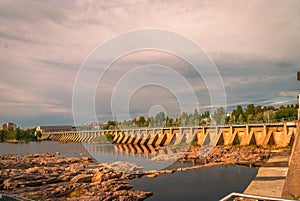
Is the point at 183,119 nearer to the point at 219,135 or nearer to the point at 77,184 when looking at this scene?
the point at 219,135

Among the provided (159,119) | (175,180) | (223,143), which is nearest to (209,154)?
(223,143)

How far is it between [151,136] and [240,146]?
26558 millimetres

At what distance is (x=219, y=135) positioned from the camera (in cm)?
4709

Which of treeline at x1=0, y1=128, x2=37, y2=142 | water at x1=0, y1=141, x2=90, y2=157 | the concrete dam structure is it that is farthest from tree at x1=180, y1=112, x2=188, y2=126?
treeline at x1=0, y1=128, x2=37, y2=142

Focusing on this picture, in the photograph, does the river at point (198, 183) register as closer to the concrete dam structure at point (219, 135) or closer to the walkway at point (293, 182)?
the walkway at point (293, 182)

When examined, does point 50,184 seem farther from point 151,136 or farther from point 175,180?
point 151,136

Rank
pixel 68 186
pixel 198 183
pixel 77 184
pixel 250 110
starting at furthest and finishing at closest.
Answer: pixel 250 110 < pixel 198 183 < pixel 77 184 < pixel 68 186

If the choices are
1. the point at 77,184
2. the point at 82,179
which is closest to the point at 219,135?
the point at 82,179

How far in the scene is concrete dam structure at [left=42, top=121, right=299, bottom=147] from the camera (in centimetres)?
3862

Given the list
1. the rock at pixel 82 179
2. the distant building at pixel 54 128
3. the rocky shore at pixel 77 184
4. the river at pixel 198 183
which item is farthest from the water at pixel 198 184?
the distant building at pixel 54 128

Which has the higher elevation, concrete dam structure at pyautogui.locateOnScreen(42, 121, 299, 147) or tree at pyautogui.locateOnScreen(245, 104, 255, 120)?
tree at pyautogui.locateOnScreen(245, 104, 255, 120)

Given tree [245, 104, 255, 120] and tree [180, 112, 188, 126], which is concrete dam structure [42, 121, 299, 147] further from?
tree [245, 104, 255, 120]

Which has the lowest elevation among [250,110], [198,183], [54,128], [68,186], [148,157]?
[148,157]

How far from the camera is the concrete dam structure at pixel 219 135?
1520 inches
